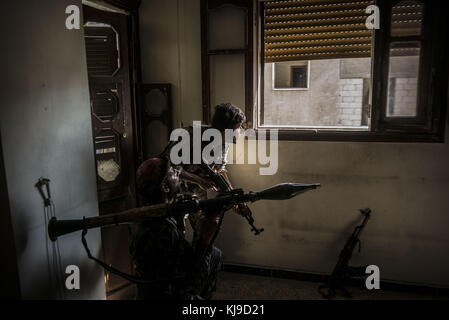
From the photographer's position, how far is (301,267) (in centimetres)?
323

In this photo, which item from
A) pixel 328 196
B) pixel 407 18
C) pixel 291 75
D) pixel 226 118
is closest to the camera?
pixel 226 118

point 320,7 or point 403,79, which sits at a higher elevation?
point 320,7

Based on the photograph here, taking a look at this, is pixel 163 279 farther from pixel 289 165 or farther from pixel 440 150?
pixel 440 150

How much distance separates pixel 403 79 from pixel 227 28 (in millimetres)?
1568

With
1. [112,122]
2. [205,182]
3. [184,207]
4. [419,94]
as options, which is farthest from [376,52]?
[112,122]

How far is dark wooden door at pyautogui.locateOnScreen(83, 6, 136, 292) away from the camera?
2820 mm

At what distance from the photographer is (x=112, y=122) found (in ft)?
9.68

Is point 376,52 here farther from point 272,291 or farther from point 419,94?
point 272,291

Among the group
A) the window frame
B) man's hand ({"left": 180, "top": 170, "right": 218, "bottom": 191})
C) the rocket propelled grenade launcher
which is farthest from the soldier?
the window frame

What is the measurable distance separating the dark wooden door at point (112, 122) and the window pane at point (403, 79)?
89.5 inches

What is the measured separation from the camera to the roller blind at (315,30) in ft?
9.44

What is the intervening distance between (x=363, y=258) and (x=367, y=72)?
6.72 metres

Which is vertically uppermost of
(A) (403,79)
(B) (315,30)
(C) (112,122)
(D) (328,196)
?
(B) (315,30)

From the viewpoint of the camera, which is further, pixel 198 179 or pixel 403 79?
pixel 403 79
